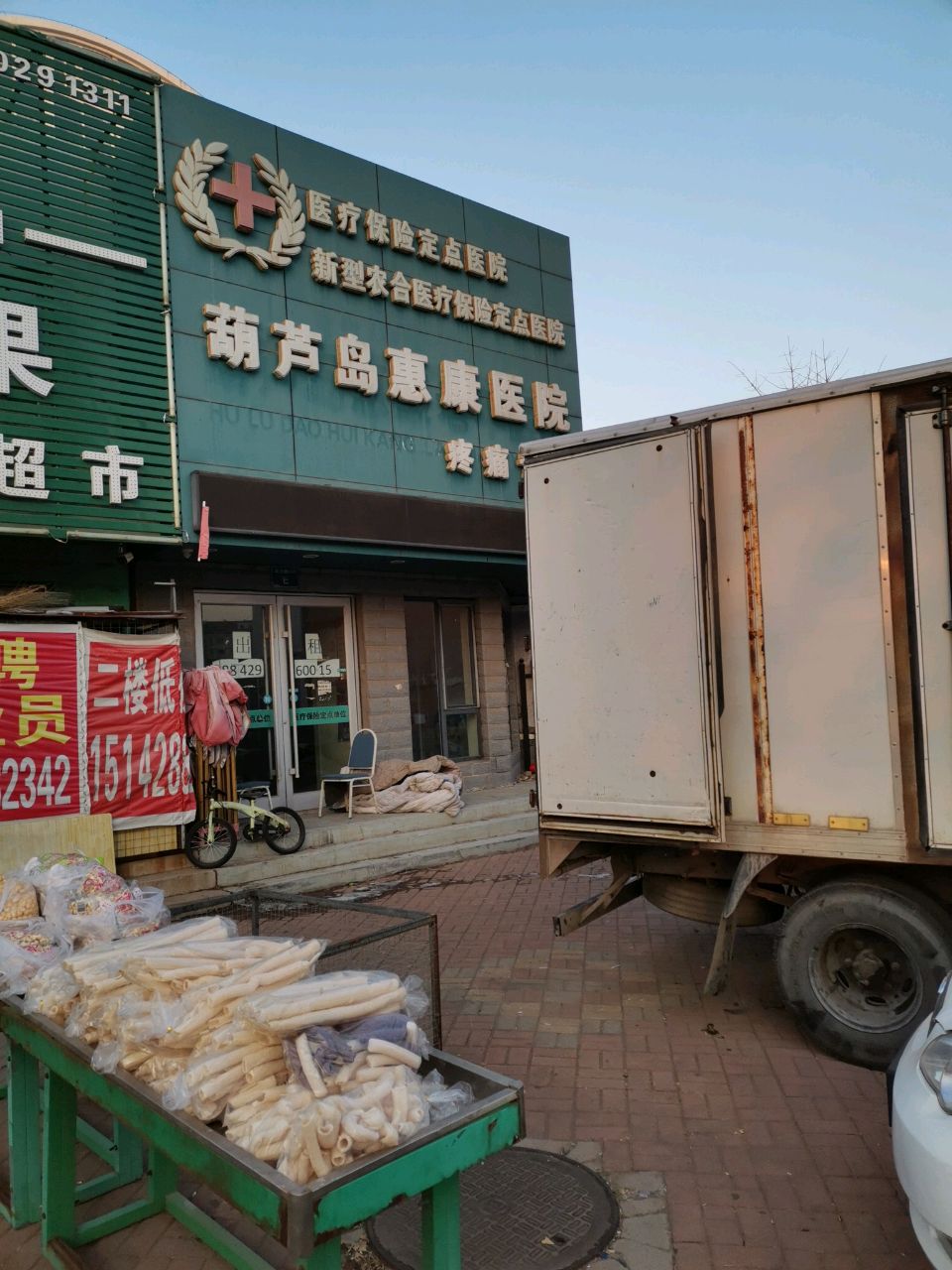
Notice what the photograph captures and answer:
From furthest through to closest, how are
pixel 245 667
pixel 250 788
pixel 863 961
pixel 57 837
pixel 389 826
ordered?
pixel 245 667, pixel 389 826, pixel 250 788, pixel 57 837, pixel 863 961

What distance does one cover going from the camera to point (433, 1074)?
244cm

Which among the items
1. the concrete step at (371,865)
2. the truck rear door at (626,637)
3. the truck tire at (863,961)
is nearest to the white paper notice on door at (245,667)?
the concrete step at (371,865)

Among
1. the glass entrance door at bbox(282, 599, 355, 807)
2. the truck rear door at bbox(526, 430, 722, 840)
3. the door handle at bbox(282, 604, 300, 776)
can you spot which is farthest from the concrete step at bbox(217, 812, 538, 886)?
the truck rear door at bbox(526, 430, 722, 840)

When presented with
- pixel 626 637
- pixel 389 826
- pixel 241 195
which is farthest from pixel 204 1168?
pixel 241 195

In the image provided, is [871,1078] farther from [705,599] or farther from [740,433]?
[740,433]

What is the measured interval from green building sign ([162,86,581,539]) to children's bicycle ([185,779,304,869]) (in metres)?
3.11

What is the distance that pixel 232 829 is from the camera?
9609mm

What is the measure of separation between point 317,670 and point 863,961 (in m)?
8.92

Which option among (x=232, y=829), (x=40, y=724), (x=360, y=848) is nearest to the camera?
(x=40, y=724)

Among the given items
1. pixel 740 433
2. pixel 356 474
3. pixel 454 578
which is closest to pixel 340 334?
pixel 356 474

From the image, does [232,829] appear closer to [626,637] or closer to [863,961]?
[626,637]

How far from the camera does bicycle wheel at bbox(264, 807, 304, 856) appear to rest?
986 centimetres

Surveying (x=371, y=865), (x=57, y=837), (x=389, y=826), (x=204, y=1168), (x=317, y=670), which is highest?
(x=317, y=670)

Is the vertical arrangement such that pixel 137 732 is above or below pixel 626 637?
below
